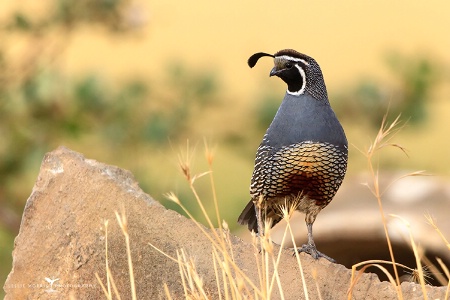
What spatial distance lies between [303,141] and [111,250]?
633 mm

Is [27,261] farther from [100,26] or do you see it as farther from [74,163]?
[100,26]

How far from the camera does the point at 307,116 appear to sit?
8.04 ft

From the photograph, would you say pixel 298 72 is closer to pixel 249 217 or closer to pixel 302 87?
pixel 302 87

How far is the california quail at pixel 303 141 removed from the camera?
96.5 inches

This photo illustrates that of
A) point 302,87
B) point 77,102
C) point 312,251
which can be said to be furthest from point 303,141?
point 77,102

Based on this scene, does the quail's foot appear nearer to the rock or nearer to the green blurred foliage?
the rock

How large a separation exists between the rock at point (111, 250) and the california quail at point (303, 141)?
0.16 m

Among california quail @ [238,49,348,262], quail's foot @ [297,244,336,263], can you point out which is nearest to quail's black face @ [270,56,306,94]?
california quail @ [238,49,348,262]

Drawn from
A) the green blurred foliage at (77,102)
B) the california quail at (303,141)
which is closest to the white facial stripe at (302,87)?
the california quail at (303,141)

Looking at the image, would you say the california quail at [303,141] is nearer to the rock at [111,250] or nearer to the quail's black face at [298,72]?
the quail's black face at [298,72]

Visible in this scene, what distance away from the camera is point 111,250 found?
236 centimetres

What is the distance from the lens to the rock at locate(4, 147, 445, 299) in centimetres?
234

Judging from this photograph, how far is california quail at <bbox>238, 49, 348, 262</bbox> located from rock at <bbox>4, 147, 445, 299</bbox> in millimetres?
159

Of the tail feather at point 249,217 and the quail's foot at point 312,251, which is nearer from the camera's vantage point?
the quail's foot at point 312,251
